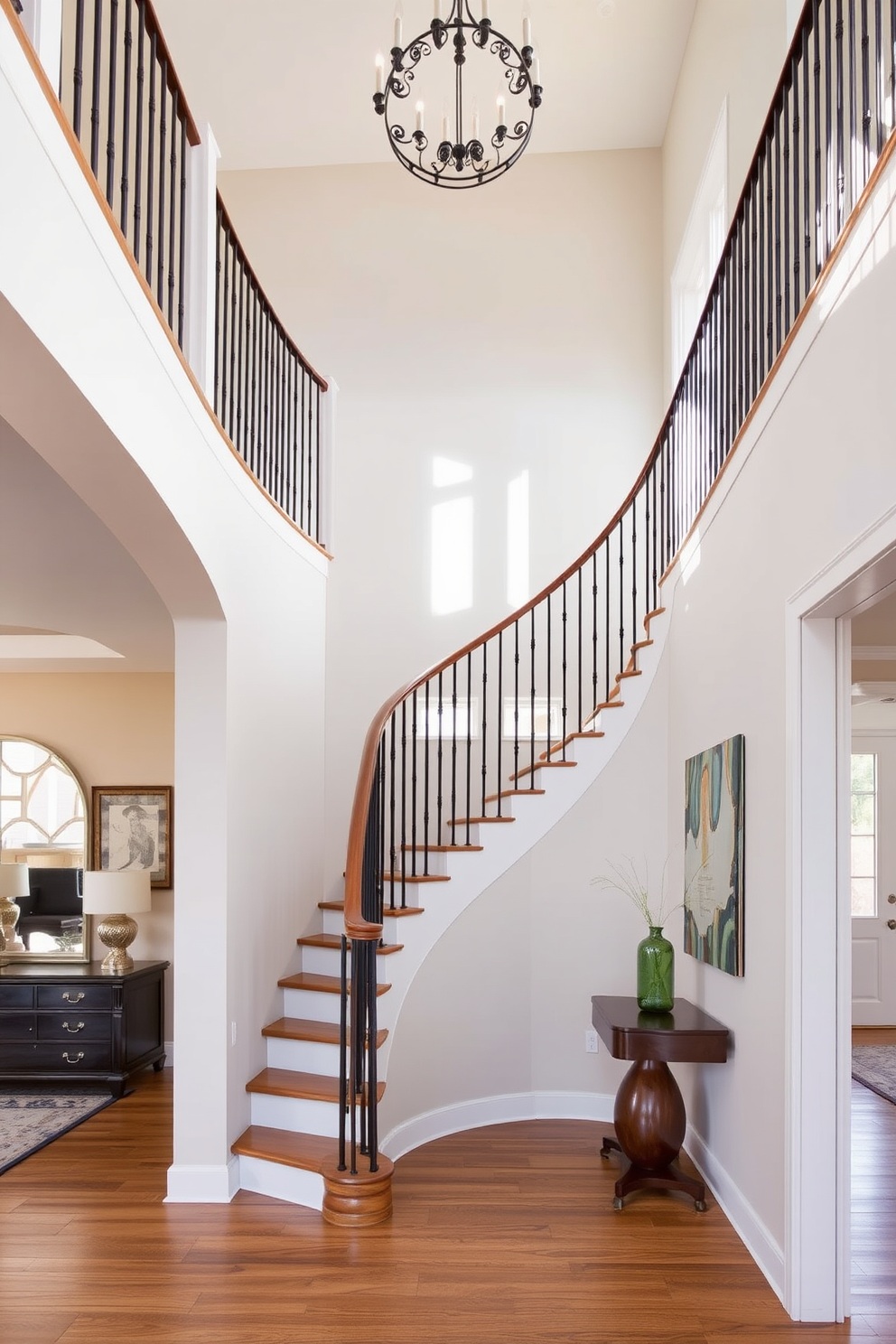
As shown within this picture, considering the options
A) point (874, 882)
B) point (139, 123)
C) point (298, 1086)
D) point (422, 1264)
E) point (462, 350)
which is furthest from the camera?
point (874, 882)

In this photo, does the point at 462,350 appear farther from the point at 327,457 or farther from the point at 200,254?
the point at 200,254

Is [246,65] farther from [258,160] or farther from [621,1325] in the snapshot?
[621,1325]

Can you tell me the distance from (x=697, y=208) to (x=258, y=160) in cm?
332

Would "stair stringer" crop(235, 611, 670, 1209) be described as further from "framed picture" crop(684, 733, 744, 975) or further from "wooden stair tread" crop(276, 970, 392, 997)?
"framed picture" crop(684, 733, 744, 975)

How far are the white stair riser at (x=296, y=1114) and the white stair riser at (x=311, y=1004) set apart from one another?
0.60 m

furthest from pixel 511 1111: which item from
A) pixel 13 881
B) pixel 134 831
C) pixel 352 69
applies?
pixel 352 69

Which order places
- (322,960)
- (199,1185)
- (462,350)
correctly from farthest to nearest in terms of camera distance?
(462,350) → (322,960) → (199,1185)

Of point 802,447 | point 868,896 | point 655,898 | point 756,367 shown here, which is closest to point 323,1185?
point 655,898

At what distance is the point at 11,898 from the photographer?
7.70 metres

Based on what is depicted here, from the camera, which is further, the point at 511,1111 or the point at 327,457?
the point at 327,457

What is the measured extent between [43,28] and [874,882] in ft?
26.5

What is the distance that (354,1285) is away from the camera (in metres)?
3.80

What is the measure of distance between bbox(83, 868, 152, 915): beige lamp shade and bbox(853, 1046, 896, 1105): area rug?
4544 millimetres

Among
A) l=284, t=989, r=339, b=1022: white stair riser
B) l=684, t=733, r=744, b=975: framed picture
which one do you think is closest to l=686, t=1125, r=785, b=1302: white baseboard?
l=684, t=733, r=744, b=975: framed picture
